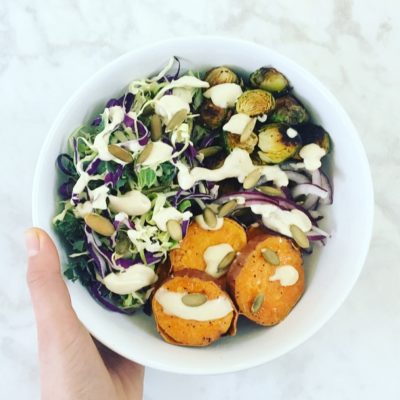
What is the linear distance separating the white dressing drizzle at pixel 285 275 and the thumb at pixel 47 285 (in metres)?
0.28

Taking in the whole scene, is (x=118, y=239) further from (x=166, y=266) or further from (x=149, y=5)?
(x=149, y=5)

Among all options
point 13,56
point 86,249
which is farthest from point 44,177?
point 13,56

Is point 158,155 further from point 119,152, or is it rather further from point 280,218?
point 280,218

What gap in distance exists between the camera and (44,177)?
93cm

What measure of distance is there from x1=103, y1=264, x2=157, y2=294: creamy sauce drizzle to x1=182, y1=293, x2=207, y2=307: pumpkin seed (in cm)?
6

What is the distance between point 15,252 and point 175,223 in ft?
1.14

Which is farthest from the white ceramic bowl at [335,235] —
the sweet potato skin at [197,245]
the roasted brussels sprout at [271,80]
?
the sweet potato skin at [197,245]

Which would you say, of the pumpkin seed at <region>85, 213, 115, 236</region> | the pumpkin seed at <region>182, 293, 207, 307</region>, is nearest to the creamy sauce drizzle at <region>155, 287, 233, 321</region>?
the pumpkin seed at <region>182, 293, 207, 307</region>

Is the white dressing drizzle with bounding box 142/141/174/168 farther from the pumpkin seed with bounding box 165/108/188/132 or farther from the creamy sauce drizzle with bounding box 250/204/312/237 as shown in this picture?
the creamy sauce drizzle with bounding box 250/204/312/237

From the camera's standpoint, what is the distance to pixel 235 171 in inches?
38.4

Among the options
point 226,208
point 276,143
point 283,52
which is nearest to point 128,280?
point 226,208

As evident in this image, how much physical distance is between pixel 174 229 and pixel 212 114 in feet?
0.58

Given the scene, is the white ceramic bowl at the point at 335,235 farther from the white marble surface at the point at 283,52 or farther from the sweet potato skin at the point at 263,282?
the white marble surface at the point at 283,52

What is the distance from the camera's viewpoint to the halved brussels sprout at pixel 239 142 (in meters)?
0.98
